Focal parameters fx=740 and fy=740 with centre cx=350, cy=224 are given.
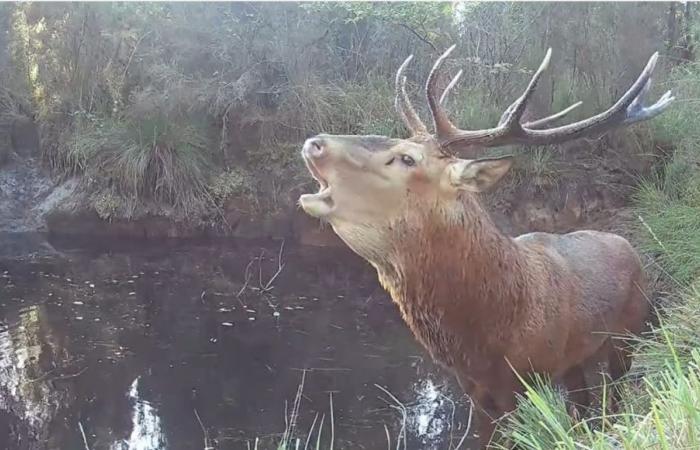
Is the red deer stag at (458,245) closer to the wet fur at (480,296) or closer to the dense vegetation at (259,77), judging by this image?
the wet fur at (480,296)

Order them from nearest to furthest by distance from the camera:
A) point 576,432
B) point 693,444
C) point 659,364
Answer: point 693,444
point 576,432
point 659,364

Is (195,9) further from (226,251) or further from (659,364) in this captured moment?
(659,364)

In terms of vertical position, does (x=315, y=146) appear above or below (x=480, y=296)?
above

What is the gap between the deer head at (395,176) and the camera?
269 centimetres

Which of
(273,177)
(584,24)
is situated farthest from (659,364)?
(273,177)

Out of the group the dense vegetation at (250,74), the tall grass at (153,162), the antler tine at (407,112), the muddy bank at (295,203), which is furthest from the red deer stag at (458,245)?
the tall grass at (153,162)

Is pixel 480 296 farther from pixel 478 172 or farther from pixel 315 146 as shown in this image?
pixel 315 146

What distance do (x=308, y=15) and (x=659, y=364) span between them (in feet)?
23.4

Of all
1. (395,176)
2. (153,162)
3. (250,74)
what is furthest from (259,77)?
(395,176)

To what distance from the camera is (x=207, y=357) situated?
5211mm

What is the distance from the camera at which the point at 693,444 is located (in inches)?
63.0

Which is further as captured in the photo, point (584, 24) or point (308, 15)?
point (308, 15)

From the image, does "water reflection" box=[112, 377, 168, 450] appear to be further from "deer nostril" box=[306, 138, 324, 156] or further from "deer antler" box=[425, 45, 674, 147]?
"deer antler" box=[425, 45, 674, 147]

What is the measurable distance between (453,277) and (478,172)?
0.40 metres
